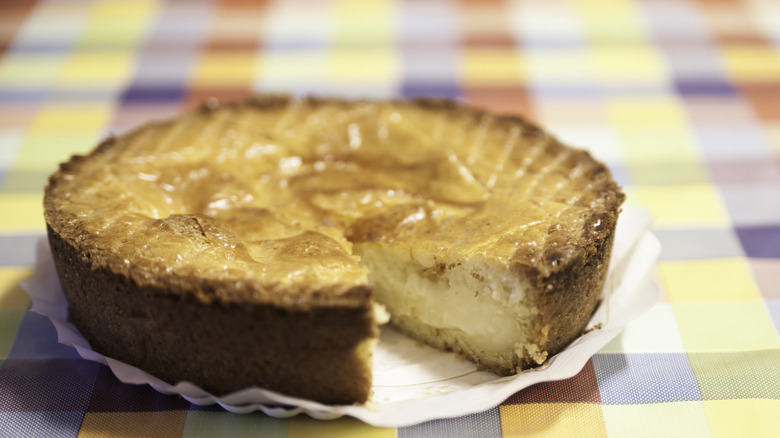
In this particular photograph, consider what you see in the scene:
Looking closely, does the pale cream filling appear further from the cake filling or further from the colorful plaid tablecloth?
the colorful plaid tablecloth

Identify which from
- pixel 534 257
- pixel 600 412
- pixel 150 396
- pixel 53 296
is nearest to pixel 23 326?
pixel 53 296

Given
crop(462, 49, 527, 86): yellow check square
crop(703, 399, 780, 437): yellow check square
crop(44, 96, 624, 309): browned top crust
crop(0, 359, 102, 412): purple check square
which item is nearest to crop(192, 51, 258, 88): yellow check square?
crop(44, 96, 624, 309): browned top crust

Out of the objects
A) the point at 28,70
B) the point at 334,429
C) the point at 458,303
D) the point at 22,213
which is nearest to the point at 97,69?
the point at 28,70

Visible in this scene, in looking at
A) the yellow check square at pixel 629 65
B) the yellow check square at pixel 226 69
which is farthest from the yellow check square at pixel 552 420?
the yellow check square at pixel 226 69

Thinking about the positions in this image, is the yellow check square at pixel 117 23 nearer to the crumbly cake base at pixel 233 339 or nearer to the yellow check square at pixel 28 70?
the yellow check square at pixel 28 70

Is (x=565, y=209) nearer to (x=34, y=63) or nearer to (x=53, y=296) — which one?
(x=53, y=296)

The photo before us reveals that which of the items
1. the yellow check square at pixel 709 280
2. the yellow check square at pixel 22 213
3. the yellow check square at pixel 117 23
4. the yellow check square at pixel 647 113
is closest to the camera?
the yellow check square at pixel 709 280
